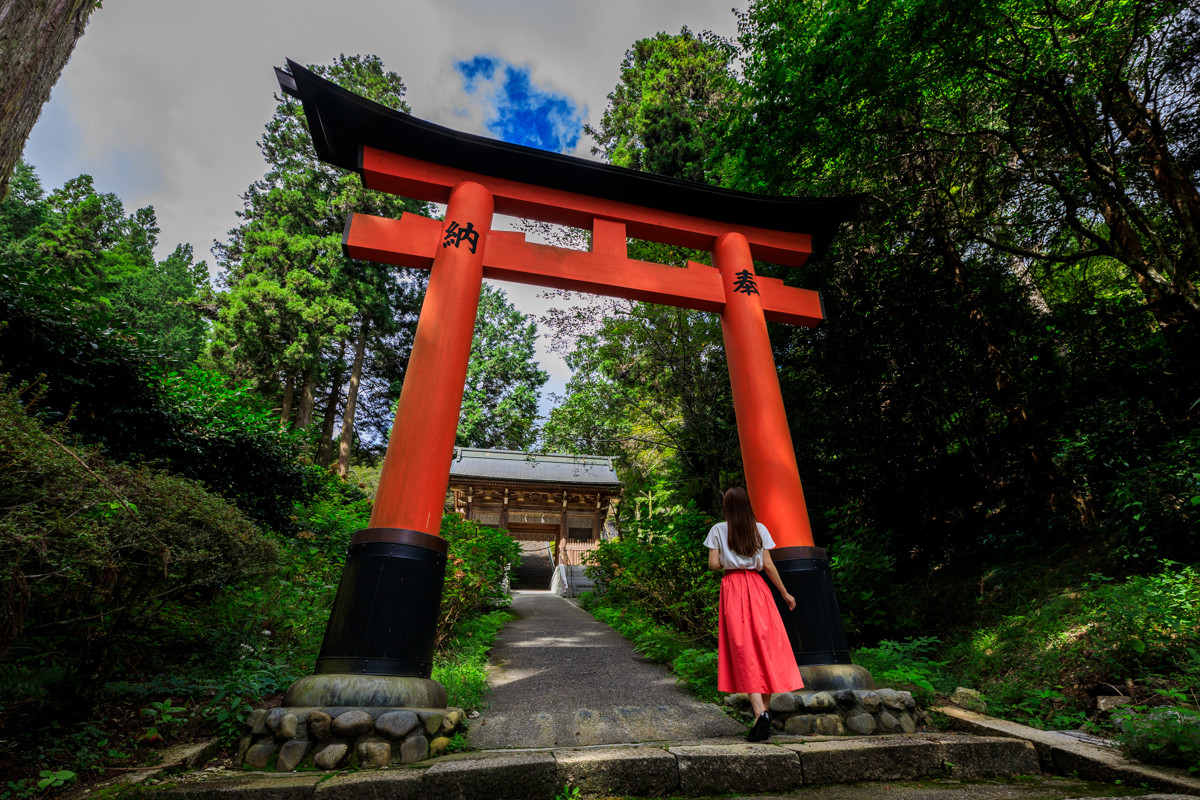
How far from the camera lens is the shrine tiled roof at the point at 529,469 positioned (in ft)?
56.1

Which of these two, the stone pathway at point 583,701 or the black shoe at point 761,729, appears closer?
the black shoe at point 761,729

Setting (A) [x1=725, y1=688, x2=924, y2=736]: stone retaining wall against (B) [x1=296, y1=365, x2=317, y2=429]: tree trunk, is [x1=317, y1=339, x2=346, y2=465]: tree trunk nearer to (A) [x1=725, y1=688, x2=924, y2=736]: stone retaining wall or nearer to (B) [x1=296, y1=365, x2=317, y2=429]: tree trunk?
(B) [x1=296, y1=365, x2=317, y2=429]: tree trunk

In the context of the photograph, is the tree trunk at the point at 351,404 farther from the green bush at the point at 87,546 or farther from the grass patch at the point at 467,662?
the green bush at the point at 87,546

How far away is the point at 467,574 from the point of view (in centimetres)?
571

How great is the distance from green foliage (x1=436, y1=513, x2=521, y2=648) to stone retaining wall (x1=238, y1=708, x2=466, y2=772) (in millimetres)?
→ 1977

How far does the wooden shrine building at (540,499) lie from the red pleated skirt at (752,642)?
1334 cm

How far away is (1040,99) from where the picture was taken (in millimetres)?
5102

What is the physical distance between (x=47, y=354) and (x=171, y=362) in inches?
42.3

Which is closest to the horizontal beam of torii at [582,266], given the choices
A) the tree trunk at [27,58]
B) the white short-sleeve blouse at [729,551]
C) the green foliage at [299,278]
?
the tree trunk at [27,58]

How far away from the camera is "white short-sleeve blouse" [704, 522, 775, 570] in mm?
3176

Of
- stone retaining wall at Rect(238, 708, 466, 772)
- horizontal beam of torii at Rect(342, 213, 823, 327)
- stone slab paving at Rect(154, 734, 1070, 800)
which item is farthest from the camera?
horizontal beam of torii at Rect(342, 213, 823, 327)

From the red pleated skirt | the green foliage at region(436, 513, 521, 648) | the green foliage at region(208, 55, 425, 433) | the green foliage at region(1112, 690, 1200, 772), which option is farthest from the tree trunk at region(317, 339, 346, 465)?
the green foliage at region(1112, 690, 1200, 772)

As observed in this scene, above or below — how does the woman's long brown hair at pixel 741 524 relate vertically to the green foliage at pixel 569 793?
above

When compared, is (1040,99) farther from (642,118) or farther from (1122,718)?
(642,118)
